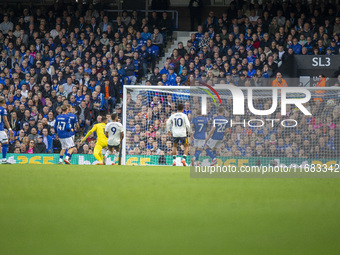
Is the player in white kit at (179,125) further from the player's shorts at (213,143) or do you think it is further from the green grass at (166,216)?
the green grass at (166,216)

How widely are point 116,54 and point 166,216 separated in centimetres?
1353

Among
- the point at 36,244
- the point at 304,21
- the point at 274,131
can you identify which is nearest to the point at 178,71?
the point at 304,21

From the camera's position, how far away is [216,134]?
482 inches

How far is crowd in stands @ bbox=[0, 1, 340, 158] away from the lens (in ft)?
54.0

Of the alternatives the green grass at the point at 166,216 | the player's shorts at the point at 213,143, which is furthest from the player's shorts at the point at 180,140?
the green grass at the point at 166,216

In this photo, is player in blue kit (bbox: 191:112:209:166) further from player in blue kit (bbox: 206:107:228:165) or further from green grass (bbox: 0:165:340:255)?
green grass (bbox: 0:165:340:255)

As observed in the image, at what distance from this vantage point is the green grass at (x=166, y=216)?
163 inches

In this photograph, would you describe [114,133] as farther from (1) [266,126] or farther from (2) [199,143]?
(1) [266,126]

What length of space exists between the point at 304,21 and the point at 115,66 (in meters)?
6.86

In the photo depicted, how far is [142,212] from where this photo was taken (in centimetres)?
556

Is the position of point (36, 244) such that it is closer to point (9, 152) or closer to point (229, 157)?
point (229, 157)

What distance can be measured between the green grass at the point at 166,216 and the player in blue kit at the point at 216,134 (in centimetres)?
355

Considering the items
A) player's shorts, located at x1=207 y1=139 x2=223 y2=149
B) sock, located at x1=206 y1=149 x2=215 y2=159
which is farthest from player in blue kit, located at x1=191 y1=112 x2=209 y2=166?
player's shorts, located at x1=207 y1=139 x2=223 y2=149

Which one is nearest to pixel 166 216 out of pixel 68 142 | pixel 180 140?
pixel 180 140
